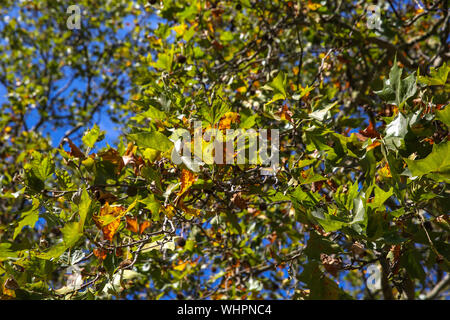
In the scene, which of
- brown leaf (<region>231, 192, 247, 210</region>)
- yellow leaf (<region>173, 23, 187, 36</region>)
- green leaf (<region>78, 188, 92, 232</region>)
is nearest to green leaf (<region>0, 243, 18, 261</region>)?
green leaf (<region>78, 188, 92, 232</region>)

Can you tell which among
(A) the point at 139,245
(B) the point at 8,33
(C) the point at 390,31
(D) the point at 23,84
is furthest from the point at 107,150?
(B) the point at 8,33

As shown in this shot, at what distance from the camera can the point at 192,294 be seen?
11.5 ft

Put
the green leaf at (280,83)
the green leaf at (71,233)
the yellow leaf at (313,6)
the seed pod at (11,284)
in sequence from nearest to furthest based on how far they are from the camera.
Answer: the green leaf at (71,233), the seed pod at (11,284), the green leaf at (280,83), the yellow leaf at (313,6)

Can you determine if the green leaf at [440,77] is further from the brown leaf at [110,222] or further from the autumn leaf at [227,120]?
the brown leaf at [110,222]

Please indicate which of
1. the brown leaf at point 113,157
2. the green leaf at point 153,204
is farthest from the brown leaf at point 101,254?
the brown leaf at point 113,157

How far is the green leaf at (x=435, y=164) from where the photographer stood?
1.04 meters

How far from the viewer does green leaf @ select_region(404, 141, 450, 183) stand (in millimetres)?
1036

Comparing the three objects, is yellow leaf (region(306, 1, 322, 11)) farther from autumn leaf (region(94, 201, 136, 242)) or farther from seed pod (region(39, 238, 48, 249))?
seed pod (region(39, 238, 48, 249))


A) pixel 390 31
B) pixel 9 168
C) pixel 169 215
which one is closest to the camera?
pixel 169 215

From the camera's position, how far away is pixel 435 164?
41.6 inches

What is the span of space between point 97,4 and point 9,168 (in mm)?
3234

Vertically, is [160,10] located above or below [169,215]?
above

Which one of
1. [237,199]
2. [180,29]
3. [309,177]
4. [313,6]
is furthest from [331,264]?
[313,6]
